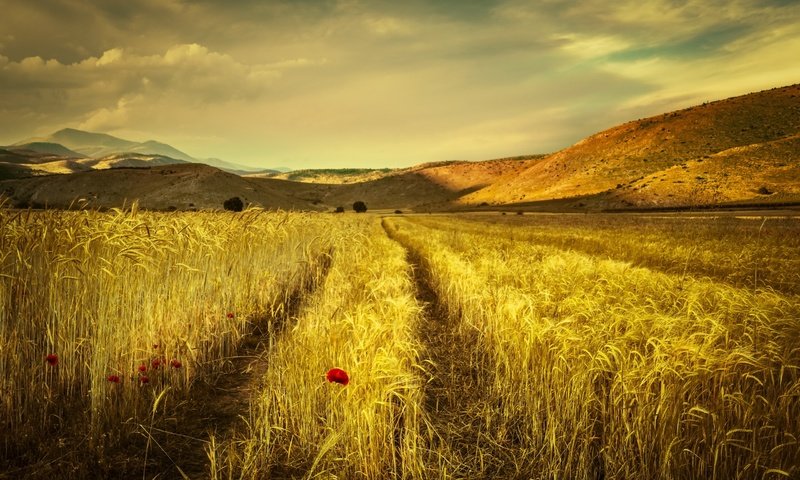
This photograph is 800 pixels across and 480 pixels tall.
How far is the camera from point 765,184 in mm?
44312

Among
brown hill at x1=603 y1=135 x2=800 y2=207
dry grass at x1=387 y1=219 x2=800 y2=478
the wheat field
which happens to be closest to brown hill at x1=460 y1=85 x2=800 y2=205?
brown hill at x1=603 y1=135 x2=800 y2=207

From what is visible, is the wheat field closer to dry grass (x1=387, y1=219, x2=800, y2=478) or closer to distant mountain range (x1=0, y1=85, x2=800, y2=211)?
dry grass (x1=387, y1=219, x2=800, y2=478)

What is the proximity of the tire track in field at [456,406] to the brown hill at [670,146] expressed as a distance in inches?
2160

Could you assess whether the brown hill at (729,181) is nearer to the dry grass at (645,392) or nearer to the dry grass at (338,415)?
the dry grass at (645,392)

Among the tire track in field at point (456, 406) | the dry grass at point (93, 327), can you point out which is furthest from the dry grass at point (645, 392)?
the dry grass at point (93, 327)

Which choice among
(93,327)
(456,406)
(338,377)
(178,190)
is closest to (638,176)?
(456,406)

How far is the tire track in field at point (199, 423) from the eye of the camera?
3.04 m

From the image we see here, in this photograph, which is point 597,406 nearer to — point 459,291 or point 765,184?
point 459,291

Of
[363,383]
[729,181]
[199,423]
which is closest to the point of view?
[363,383]

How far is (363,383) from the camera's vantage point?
315 cm

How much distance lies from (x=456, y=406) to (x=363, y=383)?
1.31 metres

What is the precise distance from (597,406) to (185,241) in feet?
20.1

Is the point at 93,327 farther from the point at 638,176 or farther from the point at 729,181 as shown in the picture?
the point at 638,176

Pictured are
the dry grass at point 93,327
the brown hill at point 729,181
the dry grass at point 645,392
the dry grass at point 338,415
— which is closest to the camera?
the dry grass at point 645,392
